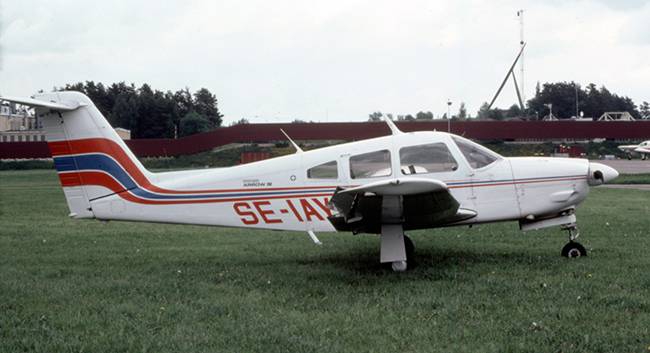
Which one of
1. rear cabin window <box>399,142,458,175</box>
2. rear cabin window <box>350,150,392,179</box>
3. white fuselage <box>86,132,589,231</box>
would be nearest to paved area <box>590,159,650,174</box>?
white fuselage <box>86,132,589,231</box>

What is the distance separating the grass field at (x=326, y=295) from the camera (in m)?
4.23

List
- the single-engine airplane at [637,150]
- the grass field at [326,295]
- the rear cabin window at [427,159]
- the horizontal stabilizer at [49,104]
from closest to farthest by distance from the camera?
the grass field at [326,295], the horizontal stabilizer at [49,104], the rear cabin window at [427,159], the single-engine airplane at [637,150]

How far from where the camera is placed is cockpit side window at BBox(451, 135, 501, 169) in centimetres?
699

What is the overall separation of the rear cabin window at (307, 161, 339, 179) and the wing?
0.54 metres

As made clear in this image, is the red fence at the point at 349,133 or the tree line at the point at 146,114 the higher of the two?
the tree line at the point at 146,114

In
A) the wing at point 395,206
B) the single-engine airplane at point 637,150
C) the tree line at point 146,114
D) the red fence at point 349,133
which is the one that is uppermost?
the tree line at point 146,114

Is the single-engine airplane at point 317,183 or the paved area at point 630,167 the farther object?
the paved area at point 630,167

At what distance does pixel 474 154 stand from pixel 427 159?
0.74 meters

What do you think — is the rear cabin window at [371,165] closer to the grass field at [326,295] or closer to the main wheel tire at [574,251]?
the grass field at [326,295]

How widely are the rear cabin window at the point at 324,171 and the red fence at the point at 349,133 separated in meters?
15.7

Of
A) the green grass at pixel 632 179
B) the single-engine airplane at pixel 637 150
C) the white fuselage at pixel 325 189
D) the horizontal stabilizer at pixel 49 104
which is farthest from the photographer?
the single-engine airplane at pixel 637 150

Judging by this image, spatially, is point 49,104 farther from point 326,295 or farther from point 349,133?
point 349,133

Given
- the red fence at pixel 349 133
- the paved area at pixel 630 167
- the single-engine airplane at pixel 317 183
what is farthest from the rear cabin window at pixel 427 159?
the paved area at pixel 630 167

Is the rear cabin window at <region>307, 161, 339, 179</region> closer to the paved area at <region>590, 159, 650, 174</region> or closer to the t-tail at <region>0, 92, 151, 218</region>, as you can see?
the t-tail at <region>0, 92, 151, 218</region>
